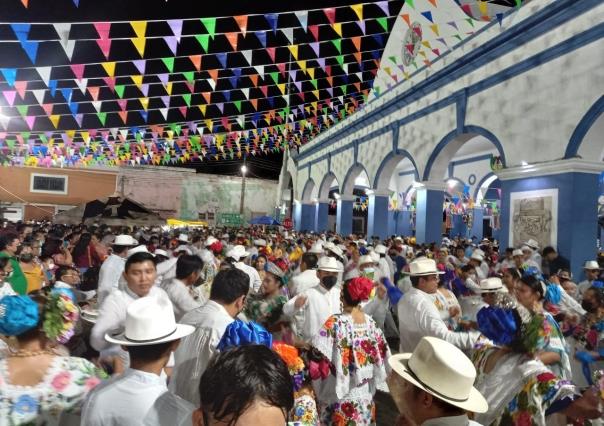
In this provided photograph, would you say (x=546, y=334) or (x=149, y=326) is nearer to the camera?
(x=149, y=326)

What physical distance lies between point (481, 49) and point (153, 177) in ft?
107

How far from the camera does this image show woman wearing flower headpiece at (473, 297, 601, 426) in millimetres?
2451

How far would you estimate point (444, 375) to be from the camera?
1877 mm

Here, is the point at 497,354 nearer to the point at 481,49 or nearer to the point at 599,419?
the point at 599,419

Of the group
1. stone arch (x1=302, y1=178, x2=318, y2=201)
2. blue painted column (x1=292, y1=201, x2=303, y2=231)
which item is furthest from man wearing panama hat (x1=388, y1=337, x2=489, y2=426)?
blue painted column (x1=292, y1=201, x2=303, y2=231)

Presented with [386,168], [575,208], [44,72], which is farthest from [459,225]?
[44,72]

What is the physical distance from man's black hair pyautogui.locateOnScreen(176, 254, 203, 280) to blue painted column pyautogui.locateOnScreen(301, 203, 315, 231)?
26400 millimetres

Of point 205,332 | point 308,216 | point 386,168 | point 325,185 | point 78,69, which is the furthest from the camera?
point 308,216

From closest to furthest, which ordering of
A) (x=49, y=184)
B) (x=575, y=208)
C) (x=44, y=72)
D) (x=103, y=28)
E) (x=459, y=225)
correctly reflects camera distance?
(x=103, y=28) < (x=575, y=208) < (x=44, y=72) < (x=459, y=225) < (x=49, y=184)

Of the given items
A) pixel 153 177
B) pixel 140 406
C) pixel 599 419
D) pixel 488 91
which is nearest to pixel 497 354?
pixel 599 419

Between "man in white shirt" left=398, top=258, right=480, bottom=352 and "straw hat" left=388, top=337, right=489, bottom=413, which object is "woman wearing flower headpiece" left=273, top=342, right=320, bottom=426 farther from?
"man in white shirt" left=398, top=258, right=480, bottom=352

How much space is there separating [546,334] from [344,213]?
2092 cm

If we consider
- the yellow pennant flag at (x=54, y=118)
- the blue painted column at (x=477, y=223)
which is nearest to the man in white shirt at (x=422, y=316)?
the yellow pennant flag at (x=54, y=118)

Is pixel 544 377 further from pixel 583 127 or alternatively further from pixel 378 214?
pixel 378 214
